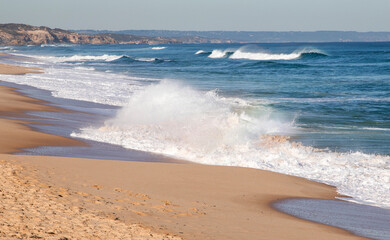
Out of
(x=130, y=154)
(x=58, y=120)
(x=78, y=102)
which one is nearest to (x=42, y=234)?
(x=130, y=154)

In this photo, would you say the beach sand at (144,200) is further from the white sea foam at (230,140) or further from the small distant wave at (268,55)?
the small distant wave at (268,55)

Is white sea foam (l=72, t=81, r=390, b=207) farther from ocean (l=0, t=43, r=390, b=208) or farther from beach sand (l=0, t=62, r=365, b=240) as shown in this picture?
beach sand (l=0, t=62, r=365, b=240)

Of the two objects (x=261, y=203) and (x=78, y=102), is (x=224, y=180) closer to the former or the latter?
(x=261, y=203)

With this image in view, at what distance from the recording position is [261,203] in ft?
25.3

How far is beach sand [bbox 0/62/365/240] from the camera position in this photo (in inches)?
216

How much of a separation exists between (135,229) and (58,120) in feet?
35.2

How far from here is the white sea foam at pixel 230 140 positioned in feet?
32.7

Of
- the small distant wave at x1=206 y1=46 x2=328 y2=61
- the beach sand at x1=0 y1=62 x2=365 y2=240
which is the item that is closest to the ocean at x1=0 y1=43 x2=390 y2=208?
the beach sand at x1=0 y1=62 x2=365 y2=240

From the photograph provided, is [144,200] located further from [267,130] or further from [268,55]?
[268,55]

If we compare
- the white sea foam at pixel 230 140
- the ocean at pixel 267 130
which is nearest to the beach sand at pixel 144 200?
the white sea foam at pixel 230 140

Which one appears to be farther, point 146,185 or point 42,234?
point 146,185

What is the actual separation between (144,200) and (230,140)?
6825mm

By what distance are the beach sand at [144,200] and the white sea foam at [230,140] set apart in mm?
1002

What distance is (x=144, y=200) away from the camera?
7125 mm
